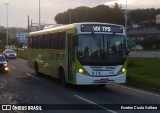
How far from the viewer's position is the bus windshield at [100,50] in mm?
17188

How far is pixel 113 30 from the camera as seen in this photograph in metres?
17.7

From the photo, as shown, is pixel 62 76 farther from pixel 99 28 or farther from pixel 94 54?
pixel 99 28

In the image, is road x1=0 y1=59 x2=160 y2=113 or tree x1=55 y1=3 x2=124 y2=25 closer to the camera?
road x1=0 y1=59 x2=160 y2=113

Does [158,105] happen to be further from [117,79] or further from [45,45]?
[45,45]

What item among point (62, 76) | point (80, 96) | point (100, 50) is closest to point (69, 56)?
point (62, 76)

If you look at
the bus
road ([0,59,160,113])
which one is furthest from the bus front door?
road ([0,59,160,113])

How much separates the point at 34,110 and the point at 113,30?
686cm

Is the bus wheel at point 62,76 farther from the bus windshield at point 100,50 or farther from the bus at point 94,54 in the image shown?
the bus windshield at point 100,50

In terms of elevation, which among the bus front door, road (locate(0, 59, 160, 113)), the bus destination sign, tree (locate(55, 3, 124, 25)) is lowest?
road (locate(0, 59, 160, 113))

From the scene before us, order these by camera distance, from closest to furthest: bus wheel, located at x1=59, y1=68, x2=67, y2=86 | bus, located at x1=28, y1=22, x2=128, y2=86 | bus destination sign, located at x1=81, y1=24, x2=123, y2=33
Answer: bus, located at x1=28, y1=22, x2=128, y2=86 < bus destination sign, located at x1=81, y1=24, x2=123, y2=33 < bus wheel, located at x1=59, y1=68, x2=67, y2=86

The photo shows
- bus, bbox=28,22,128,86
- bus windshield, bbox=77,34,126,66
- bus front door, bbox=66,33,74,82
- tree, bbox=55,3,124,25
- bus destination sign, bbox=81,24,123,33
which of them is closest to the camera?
bus, bbox=28,22,128,86

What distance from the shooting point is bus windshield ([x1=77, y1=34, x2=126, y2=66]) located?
56.4 ft

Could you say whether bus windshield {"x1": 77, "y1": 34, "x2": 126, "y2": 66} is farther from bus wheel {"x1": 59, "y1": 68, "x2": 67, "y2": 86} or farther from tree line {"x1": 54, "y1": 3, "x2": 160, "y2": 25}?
tree line {"x1": 54, "y1": 3, "x2": 160, "y2": 25}

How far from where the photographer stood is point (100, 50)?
17.2 m
